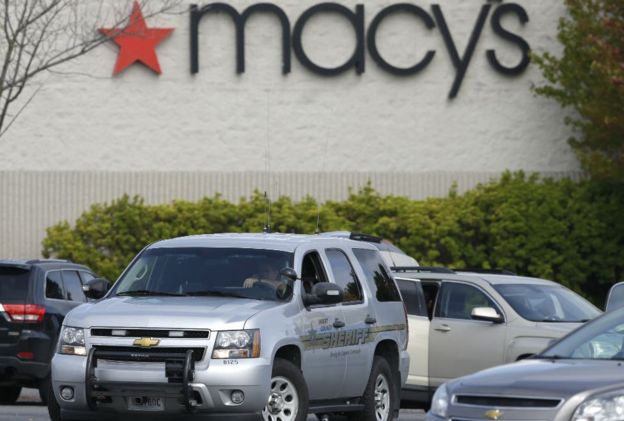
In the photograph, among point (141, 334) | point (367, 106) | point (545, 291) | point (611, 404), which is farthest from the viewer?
point (367, 106)

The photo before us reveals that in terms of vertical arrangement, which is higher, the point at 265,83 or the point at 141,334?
the point at 265,83

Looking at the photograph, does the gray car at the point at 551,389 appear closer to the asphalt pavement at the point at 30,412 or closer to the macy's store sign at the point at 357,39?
the asphalt pavement at the point at 30,412

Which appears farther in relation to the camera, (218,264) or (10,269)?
(10,269)

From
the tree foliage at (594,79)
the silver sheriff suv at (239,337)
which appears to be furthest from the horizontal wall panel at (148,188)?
the silver sheriff suv at (239,337)

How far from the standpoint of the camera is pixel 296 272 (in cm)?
1381

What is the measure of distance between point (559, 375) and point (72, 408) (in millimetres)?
4745

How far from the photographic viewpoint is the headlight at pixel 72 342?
511 inches

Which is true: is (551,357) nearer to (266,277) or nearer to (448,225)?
(266,277)

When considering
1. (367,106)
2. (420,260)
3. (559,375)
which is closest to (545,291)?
(559,375)

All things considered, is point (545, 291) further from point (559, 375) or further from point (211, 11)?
point (211, 11)

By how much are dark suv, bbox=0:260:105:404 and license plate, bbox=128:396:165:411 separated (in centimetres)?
579

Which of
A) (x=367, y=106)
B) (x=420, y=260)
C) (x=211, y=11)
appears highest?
(x=211, y=11)

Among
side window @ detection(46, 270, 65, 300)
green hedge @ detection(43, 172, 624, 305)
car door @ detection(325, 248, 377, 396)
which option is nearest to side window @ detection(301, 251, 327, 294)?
car door @ detection(325, 248, 377, 396)

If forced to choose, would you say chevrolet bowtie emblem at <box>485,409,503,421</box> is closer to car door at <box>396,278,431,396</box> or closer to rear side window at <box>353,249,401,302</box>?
rear side window at <box>353,249,401,302</box>
